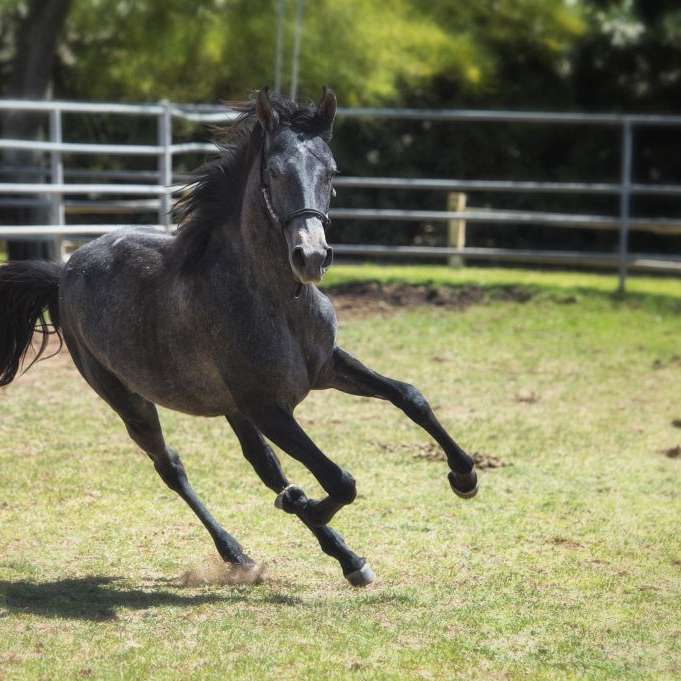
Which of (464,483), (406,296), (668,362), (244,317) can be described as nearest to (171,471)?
(244,317)

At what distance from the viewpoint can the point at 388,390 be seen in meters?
5.32

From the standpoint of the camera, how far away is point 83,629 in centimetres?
451

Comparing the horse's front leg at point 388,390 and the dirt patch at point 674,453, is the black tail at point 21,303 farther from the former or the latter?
the dirt patch at point 674,453

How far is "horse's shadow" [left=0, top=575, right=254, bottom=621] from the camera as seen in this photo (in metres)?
4.79

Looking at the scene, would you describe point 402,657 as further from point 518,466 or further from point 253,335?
point 518,466

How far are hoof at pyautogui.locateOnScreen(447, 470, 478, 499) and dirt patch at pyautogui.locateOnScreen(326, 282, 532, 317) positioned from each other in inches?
264

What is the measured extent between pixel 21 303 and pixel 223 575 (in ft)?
5.72

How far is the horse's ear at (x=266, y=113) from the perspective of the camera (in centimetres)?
474

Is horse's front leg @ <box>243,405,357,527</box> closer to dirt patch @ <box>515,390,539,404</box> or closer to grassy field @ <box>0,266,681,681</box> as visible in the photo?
grassy field @ <box>0,266,681,681</box>

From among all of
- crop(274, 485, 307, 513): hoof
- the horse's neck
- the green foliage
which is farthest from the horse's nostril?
the green foliage

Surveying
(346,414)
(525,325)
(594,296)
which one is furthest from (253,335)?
(594,296)

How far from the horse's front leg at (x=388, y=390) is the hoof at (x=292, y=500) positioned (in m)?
0.49

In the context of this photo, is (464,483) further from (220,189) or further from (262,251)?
(220,189)

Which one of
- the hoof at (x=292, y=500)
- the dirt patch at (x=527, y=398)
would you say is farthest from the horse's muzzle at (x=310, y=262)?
the dirt patch at (x=527, y=398)
